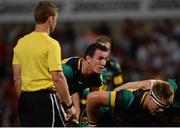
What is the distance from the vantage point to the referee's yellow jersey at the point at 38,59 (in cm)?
696

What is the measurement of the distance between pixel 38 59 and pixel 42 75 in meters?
0.17

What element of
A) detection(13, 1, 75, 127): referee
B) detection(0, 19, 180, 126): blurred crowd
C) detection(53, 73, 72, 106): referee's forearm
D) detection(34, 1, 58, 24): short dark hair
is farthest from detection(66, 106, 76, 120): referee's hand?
detection(0, 19, 180, 126): blurred crowd

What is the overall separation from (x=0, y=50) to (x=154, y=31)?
347 cm

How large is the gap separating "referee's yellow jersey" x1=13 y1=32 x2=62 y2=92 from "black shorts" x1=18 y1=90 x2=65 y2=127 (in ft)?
0.24

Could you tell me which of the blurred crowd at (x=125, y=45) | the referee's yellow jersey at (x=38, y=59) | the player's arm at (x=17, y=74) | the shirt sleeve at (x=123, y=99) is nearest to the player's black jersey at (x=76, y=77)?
the player's arm at (x=17, y=74)

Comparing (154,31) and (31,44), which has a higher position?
(31,44)

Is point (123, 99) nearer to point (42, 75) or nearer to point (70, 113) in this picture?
point (70, 113)

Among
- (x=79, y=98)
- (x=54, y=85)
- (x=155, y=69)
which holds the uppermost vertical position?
(x=54, y=85)

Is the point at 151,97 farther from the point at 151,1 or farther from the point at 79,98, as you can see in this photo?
the point at 151,1

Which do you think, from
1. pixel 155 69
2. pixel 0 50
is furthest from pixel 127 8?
pixel 0 50

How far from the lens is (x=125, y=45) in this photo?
48.3 feet

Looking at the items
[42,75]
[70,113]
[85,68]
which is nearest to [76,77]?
[85,68]

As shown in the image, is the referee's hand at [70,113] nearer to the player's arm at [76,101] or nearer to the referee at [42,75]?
the referee at [42,75]

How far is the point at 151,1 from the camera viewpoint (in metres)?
12.5
